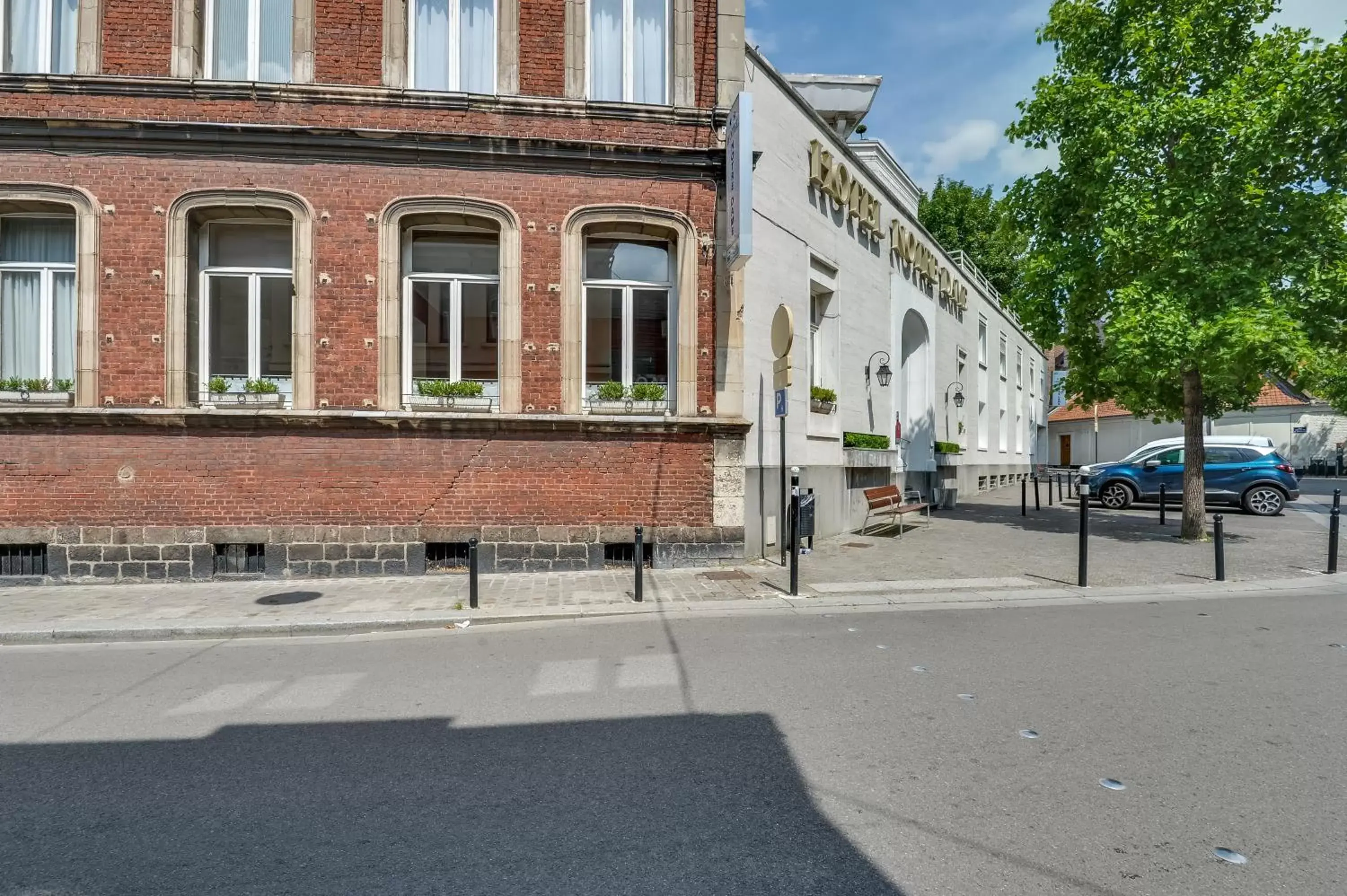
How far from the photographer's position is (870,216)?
625 inches

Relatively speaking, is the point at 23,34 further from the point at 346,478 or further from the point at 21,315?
the point at 346,478

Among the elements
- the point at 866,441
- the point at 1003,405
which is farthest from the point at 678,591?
the point at 1003,405

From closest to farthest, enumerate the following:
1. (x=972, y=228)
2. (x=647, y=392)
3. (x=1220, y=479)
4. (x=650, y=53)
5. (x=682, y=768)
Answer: (x=682, y=768), (x=647, y=392), (x=650, y=53), (x=1220, y=479), (x=972, y=228)

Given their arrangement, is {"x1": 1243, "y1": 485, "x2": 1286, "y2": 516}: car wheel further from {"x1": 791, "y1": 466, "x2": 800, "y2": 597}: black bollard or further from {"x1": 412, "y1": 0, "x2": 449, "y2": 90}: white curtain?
{"x1": 412, "y1": 0, "x2": 449, "y2": 90}: white curtain

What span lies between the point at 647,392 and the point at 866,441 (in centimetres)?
654

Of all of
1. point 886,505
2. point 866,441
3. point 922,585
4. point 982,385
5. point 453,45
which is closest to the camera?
point 922,585

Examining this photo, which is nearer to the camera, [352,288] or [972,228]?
[352,288]

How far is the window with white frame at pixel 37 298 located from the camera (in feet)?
32.5

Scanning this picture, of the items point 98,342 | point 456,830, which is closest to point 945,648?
point 456,830

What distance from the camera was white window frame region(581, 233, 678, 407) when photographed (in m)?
10.8

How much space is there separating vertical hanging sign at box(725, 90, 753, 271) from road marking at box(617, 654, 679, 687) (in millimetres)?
5863

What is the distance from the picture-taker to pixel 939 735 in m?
4.26

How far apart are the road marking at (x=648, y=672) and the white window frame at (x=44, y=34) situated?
1138cm

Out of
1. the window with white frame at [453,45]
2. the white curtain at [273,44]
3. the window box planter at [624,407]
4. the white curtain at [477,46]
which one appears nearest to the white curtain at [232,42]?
the white curtain at [273,44]
